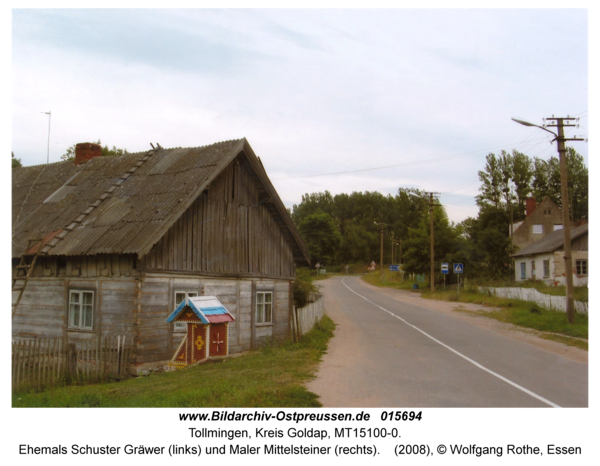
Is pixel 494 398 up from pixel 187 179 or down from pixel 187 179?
down

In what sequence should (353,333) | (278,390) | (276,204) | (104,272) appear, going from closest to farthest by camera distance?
(278,390), (104,272), (276,204), (353,333)

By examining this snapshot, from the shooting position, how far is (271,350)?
17.5 metres

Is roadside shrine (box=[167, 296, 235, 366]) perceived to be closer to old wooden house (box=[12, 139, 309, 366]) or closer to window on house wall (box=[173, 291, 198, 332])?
old wooden house (box=[12, 139, 309, 366])

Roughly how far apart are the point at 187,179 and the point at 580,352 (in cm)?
1324

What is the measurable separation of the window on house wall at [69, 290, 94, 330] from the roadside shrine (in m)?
3.12

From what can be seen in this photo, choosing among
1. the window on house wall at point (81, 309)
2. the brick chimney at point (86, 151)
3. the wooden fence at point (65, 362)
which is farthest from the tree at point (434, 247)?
the wooden fence at point (65, 362)

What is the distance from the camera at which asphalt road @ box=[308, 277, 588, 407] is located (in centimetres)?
938

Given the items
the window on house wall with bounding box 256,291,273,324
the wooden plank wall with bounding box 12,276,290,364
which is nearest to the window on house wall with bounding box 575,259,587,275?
the window on house wall with bounding box 256,291,273,324

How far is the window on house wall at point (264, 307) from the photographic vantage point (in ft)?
62.5

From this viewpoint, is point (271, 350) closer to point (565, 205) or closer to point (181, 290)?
point (181, 290)

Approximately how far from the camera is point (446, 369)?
12.6m

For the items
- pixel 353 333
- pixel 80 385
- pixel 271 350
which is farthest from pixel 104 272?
pixel 353 333

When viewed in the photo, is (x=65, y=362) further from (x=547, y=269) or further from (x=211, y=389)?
(x=547, y=269)

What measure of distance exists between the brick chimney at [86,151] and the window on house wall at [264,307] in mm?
9683
